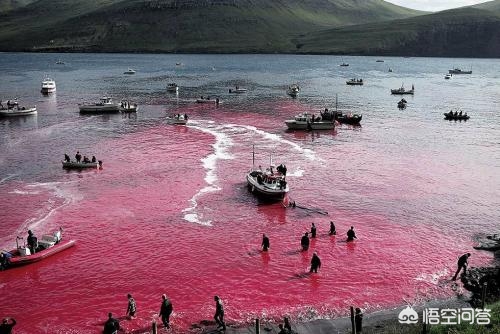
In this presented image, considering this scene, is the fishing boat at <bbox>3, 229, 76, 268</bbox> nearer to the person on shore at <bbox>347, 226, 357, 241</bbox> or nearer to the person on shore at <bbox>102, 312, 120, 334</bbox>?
the person on shore at <bbox>102, 312, 120, 334</bbox>

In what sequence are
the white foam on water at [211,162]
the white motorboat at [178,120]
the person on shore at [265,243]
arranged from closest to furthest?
1. the person on shore at [265,243]
2. the white foam on water at [211,162]
3. the white motorboat at [178,120]

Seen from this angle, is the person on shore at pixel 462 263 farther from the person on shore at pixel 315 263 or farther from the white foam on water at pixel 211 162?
the white foam on water at pixel 211 162

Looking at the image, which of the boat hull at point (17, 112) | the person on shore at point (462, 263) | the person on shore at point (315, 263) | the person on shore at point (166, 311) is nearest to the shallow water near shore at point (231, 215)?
the person on shore at point (315, 263)

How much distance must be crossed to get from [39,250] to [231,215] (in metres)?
19.9

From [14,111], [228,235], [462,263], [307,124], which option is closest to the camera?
[462,263]

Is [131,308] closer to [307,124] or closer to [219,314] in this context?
[219,314]

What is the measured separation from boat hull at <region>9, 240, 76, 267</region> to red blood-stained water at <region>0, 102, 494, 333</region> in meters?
0.59

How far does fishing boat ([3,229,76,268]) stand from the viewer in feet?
140

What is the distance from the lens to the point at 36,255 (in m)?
43.6

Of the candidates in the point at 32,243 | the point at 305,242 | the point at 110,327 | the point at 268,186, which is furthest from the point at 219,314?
the point at 268,186

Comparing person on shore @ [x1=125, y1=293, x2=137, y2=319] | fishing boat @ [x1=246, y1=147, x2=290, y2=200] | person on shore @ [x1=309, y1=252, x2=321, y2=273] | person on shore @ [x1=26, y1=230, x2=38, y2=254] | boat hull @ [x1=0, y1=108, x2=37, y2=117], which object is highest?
boat hull @ [x1=0, y1=108, x2=37, y2=117]

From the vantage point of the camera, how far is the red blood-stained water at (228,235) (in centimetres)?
3753

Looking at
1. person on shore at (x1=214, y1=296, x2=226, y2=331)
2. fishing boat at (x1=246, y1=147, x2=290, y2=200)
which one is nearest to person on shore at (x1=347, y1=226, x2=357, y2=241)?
fishing boat at (x1=246, y1=147, x2=290, y2=200)

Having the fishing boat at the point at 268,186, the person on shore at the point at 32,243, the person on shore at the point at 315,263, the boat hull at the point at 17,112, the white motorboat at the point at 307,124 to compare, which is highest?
the boat hull at the point at 17,112
